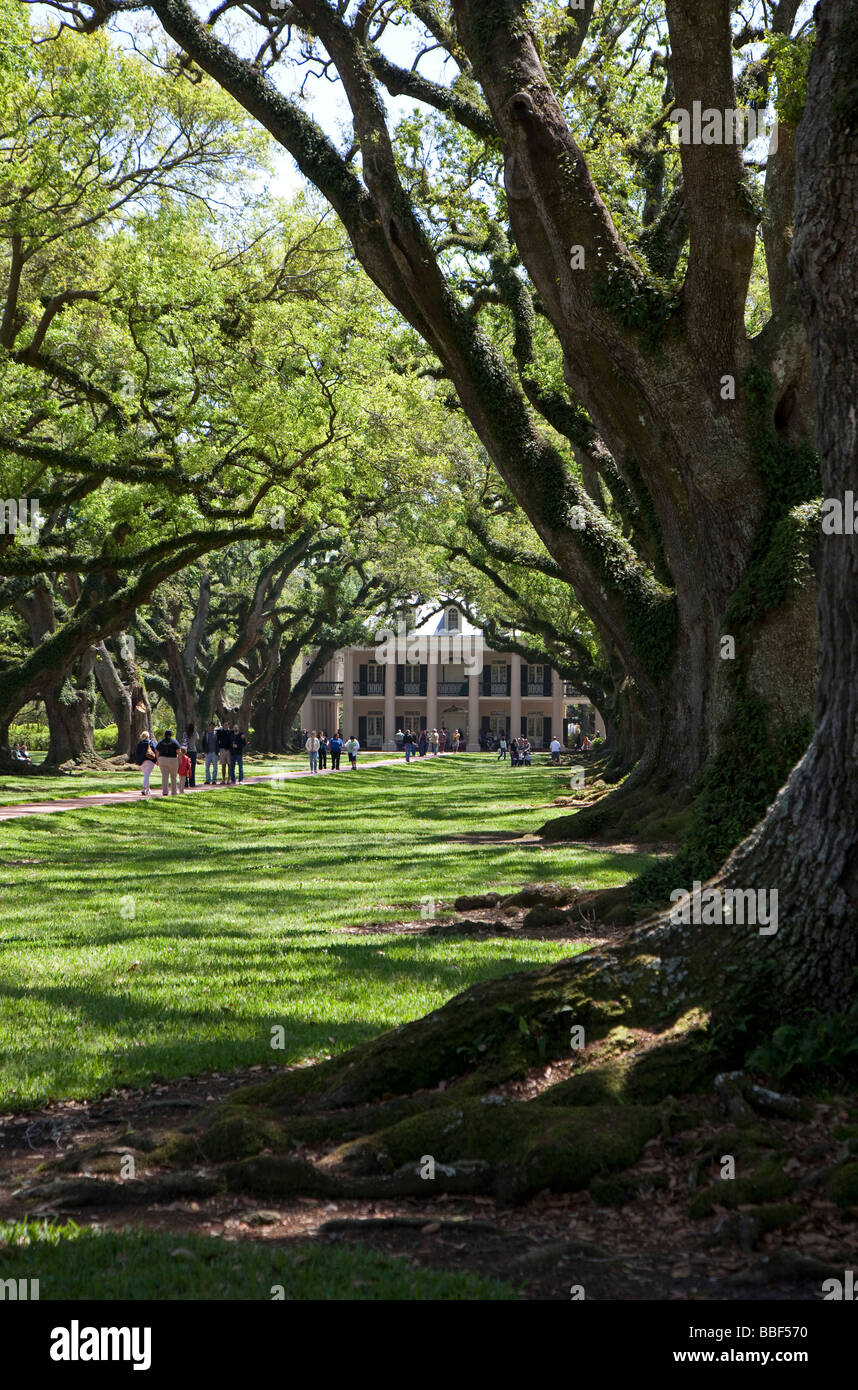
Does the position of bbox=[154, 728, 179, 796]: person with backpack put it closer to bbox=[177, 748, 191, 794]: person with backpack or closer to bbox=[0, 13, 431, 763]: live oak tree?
bbox=[177, 748, 191, 794]: person with backpack

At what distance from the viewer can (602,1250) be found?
3516 mm

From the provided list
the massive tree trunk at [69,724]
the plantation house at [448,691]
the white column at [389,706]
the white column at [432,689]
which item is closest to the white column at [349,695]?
the plantation house at [448,691]

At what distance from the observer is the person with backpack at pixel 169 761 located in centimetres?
2639

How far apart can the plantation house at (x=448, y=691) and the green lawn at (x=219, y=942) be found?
58.0 meters

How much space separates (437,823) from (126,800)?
23.6 ft

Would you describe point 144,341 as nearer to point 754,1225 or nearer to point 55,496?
point 55,496

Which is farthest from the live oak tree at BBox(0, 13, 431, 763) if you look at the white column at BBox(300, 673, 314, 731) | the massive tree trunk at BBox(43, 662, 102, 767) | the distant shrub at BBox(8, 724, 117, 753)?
the white column at BBox(300, 673, 314, 731)

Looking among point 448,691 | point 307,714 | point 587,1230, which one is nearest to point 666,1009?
point 587,1230

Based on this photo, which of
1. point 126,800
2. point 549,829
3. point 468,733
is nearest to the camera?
point 549,829

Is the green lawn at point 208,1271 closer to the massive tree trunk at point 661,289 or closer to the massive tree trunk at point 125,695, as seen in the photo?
the massive tree trunk at point 661,289

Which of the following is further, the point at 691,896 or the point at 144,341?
the point at 144,341

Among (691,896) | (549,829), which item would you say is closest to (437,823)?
(549,829)

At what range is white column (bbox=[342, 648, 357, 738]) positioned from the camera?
79812 millimetres

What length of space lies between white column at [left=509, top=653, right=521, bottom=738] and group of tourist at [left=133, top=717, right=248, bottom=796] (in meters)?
43.0
